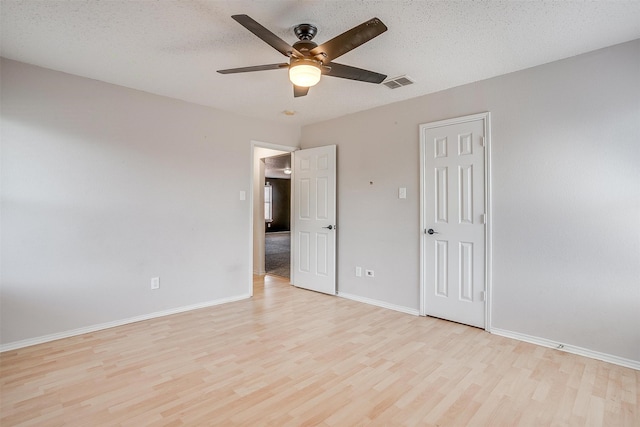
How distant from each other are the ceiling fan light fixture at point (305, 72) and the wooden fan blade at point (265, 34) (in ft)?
0.22

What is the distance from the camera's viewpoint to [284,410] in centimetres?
185

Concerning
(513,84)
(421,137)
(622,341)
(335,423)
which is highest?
(513,84)

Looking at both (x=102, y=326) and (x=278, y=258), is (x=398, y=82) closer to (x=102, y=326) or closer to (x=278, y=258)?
(x=102, y=326)

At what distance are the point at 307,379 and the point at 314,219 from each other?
103 inches

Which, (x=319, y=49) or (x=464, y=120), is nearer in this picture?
(x=319, y=49)

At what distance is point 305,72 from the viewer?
208cm

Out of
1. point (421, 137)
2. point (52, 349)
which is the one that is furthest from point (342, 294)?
point (52, 349)

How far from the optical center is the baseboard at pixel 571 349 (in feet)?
7.79

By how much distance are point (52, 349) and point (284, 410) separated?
223cm

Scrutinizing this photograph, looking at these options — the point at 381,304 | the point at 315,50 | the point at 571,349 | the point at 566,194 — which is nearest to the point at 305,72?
the point at 315,50

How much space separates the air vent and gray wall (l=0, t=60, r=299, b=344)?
2.05 metres

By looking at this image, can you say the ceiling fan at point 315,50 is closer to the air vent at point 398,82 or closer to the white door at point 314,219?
the air vent at point 398,82

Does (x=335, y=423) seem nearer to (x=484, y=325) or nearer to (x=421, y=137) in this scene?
(x=484, y=325)

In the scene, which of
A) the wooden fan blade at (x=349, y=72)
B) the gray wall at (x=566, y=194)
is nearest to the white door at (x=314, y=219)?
the gray wall at (x=566, y=194)
